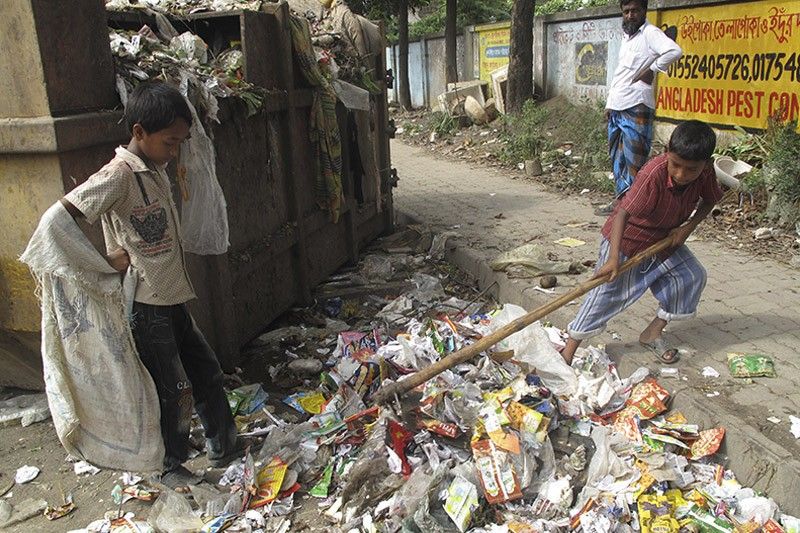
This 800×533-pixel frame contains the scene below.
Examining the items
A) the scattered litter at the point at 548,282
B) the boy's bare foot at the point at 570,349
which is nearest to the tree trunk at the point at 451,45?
the scattered litter at the point at 548,282

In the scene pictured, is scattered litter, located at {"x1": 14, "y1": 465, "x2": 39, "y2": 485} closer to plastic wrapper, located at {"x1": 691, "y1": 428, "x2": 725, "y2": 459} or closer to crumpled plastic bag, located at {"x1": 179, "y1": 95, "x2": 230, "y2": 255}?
crumpled plastic bag, located at {"x1": 179, "y1": 95, "x2": 230, "y2": 255}

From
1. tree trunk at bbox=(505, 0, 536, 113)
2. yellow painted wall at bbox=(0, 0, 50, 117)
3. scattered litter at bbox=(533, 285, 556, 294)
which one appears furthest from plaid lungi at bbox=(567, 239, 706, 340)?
tree trunk at bbox=(505, 0, 536, 113)

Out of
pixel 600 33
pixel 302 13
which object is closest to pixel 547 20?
pixel 600 33

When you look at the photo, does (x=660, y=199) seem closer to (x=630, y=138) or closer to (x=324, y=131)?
(x=630, y=138)

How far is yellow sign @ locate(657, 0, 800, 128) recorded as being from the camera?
627cm

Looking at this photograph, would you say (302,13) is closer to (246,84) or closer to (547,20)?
(246,84)

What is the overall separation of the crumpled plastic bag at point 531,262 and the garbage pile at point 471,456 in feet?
2.93

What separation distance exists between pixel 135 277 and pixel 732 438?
2572 millimetres

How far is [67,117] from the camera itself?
2.72 meters

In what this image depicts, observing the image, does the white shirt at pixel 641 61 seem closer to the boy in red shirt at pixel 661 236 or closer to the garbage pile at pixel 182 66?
the boy in red shirt at pixel 661 236

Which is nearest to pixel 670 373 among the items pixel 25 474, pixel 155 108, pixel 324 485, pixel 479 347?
pixel 479 347

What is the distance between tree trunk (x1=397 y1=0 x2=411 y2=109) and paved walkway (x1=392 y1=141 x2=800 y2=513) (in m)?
10.2

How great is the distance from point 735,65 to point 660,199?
4.66 metres

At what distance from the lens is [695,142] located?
2.94m
